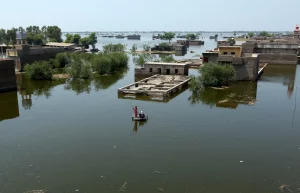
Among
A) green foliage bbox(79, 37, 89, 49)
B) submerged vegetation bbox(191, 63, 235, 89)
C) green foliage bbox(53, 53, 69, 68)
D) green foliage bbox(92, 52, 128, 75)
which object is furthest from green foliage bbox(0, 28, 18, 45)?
submerged vegetation bbox(191, 63, 235, 89)

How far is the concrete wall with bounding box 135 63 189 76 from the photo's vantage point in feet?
130

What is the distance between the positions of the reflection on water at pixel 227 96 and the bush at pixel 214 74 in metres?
1.07

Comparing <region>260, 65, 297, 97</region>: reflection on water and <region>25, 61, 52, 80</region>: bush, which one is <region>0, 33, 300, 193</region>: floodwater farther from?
<region>25, 61, 52, 80</region>: bush

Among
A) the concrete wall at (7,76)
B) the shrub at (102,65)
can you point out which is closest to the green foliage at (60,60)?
the shrub at (102,65)

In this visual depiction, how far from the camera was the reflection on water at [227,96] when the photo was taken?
83.8 ft

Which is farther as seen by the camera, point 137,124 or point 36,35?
point 36,35

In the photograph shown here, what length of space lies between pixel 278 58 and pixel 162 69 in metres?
27.4

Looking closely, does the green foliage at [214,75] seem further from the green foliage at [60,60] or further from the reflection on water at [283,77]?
the green foliage at [60,60]

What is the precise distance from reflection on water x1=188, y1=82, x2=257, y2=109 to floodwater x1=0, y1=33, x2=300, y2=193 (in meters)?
0.09

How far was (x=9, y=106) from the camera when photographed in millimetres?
25125

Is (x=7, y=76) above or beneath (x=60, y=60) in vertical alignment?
beneath

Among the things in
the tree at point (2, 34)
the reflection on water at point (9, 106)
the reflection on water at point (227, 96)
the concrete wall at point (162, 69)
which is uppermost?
the tree at point (2, 34)

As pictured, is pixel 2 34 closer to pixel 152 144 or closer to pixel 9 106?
pixel 9 106

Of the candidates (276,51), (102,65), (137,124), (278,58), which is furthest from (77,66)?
(276,51)
